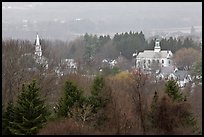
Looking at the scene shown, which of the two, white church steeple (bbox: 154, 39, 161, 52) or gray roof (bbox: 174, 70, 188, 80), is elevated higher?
white church steeple (bbox: 154, 39, 161, 52)

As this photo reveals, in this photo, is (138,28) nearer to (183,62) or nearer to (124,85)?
(183,62)

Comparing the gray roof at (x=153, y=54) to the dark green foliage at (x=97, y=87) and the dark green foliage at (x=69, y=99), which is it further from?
the dark green foliage at (x=69, y=99)

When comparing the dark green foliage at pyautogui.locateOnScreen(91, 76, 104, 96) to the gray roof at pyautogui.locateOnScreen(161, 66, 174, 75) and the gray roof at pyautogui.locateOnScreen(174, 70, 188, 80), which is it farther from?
the gray roof at pyautogui.locateOnScreen(161, 66, 174, 75)

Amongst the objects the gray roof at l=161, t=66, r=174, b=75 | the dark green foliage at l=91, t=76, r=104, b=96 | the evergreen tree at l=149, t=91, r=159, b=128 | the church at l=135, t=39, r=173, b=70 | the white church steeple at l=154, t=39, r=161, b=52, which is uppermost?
the dark green foliage at l=91, t=76, r=104, b=96

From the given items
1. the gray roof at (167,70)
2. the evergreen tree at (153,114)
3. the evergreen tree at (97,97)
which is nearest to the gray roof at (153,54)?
the gray roof at (167,70)

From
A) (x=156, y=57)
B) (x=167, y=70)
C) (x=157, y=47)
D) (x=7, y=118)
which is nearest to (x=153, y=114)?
(x=7, y=118)

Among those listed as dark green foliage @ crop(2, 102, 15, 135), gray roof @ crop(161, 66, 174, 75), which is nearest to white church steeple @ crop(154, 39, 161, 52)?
gray roof @ crop(161, 66, 174, 75)

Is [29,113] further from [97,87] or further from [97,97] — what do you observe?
[97,87]

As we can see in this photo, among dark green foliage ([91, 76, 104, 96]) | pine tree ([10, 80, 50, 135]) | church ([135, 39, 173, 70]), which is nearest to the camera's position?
pine tree ([10, 80, 50, 135])
